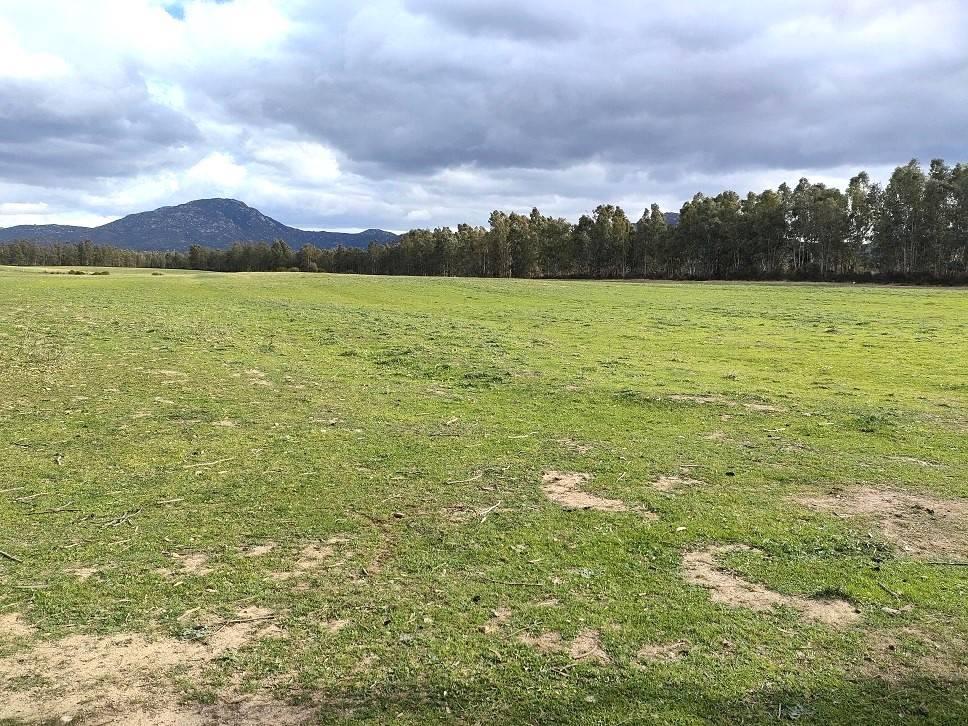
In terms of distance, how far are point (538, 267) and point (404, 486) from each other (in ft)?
448

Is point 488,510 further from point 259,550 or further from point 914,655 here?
point 914,655

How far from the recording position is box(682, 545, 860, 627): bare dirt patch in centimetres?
556

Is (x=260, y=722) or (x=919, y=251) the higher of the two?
(x=919, y=251)

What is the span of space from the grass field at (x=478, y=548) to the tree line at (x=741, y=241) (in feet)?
325

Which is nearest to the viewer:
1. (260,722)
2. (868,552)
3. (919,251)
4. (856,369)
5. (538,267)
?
(260,722)

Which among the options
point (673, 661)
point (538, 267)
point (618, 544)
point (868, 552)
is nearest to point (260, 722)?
point (673, 661)

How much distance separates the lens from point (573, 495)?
856cm

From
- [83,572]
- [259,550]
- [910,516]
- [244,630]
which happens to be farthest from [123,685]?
[910,516]

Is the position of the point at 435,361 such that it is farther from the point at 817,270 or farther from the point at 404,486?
the point at 817,270

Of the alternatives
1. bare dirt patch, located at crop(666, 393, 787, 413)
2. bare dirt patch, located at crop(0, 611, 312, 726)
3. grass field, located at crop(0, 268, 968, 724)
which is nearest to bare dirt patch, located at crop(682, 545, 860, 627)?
grass field, located at crop(0, 268, 968, 724)

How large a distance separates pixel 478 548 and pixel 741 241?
121 metres

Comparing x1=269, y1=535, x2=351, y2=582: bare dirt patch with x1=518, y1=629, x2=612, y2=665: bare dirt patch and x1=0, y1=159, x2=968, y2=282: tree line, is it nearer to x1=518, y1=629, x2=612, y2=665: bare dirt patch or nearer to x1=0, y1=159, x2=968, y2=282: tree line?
x1=518, y1=629, x2=612, y2=665: bare dirt patch

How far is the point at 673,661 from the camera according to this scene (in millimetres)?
4871

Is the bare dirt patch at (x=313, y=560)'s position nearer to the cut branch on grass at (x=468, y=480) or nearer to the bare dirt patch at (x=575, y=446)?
the cut branch on grass at (x=468, y=480)
